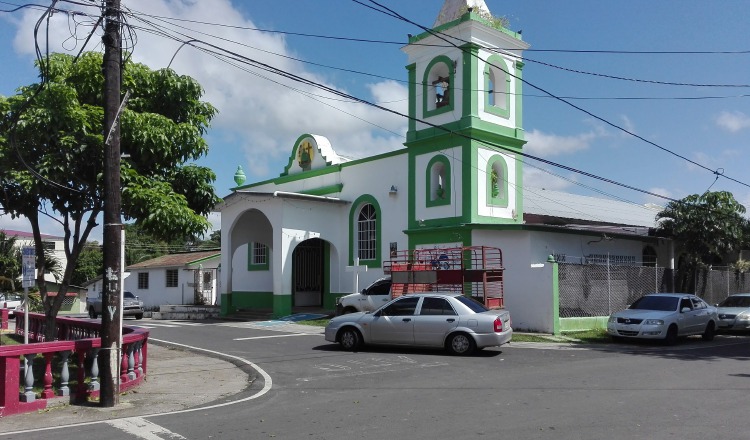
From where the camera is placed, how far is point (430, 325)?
1512 cm

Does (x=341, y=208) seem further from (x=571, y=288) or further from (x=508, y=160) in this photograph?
(x=571, y=288)

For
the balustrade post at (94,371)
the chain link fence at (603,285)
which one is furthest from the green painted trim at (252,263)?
the balustrade post at (94,371)

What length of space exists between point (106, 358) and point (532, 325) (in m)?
14.1

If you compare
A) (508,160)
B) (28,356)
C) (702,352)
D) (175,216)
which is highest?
(508,160)

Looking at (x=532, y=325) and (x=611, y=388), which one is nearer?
(x=611, y=388)

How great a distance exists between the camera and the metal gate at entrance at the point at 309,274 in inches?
1217

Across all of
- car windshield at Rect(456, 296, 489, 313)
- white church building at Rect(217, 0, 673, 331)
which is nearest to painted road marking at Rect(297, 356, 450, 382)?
car windshield at Rect(456, 296, 489, 313)

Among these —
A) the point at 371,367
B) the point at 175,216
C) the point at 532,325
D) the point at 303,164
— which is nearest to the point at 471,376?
the point at 371,367

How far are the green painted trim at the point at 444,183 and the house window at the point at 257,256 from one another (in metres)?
10.8

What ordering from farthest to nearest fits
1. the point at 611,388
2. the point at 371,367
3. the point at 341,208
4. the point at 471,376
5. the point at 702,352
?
the point at 341,208, the point at 702,352, the point at 371,367, the point at 471,376, the point at 611,388

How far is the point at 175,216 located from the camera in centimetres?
1075

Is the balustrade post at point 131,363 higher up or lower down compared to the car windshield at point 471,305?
lower down

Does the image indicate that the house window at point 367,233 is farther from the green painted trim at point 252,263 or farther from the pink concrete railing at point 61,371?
the pink concrete railing at point 61,371

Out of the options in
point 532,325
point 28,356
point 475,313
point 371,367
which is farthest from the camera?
point 532,325
